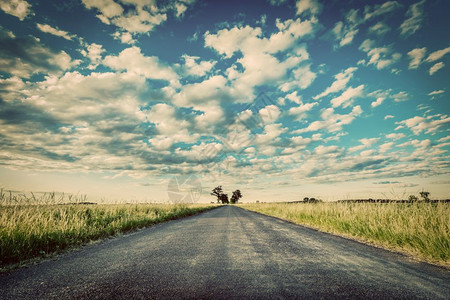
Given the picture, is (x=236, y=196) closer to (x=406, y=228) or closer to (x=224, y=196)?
(x=224, y=196)

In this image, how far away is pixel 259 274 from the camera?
3141mm

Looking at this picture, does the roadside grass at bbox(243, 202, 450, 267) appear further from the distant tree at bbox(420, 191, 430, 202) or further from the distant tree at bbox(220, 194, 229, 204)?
the distant tree at bbox(220, 194, 229, 204)

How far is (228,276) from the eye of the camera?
3045 millimetres

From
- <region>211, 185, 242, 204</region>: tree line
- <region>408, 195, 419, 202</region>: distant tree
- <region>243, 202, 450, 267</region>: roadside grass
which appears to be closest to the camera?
<region>243, 202, 450, 267</region>: roadside grass

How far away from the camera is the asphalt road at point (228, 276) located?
2.48m

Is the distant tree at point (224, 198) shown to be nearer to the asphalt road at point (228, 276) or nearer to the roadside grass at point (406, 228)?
the roadside grass at point (406, 228)

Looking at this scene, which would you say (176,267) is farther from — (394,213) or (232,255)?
(394,213)

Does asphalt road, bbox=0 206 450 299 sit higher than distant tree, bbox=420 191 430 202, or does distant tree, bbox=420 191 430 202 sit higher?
distant tree, bbox=420 191 430 202

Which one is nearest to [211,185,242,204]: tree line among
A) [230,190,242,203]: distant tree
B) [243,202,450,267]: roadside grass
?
[230,190,242,203]: distant tree

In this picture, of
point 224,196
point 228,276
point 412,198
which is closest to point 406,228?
point 412,198

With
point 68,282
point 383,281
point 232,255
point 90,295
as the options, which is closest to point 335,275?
point 383,281

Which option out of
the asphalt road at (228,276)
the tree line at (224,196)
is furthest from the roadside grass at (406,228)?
the tree line at (224,196)

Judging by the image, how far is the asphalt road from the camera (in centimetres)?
248

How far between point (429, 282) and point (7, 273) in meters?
6.38
